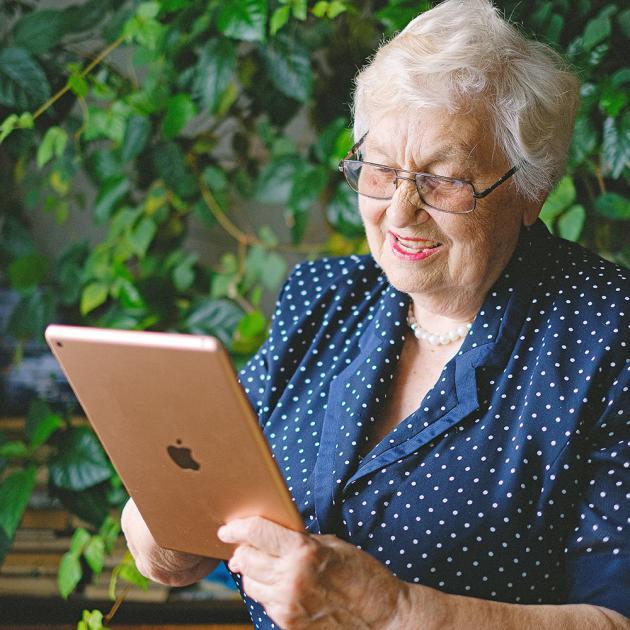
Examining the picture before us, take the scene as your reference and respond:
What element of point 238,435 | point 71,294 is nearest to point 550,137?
point 238,435

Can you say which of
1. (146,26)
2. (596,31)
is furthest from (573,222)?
(146,26)

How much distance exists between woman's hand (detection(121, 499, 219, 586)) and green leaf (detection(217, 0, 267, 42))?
93 cm

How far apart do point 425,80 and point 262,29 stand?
61cm

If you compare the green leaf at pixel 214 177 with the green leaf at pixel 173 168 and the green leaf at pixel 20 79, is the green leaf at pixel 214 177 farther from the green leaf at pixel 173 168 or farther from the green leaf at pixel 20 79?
the green leaf at pixel 20 79

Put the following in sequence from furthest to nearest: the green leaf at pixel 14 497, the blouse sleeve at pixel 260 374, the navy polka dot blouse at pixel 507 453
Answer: the green leaf at pixel 14 497 → the blouse sleeve at pixel 260 374 → the navy polka dot blouse at pixel 507 453

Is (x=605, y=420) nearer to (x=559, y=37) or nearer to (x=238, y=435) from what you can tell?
(x=238, y=435)

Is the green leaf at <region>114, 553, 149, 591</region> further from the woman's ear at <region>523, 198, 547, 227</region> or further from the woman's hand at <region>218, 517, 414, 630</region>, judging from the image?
the woman's ear at <region>523, 198, 547, 227</region>

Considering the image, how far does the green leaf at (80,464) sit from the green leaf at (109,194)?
0.51m

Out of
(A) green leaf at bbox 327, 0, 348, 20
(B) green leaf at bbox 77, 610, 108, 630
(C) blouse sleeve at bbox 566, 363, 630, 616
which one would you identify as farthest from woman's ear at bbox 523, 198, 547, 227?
(B) green leaf at bbox 77, 610, 108, 630

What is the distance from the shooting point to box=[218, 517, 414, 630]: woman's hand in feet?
2.87

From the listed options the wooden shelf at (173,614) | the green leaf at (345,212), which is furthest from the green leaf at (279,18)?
the wooden shelf at (173,614)

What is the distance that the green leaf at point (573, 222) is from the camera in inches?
60.8

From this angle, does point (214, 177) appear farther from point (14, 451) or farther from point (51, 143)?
point (14, 451)

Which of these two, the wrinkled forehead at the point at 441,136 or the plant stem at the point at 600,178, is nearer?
the wrinkled forehead at the point at 441,136
